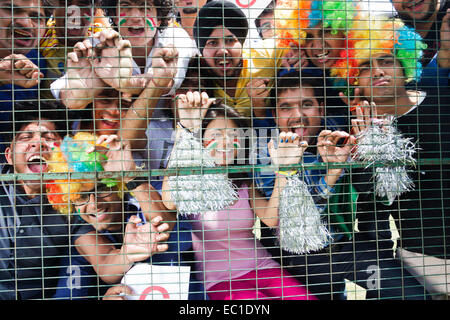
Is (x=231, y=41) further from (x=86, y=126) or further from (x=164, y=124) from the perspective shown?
(x=86, y=126)

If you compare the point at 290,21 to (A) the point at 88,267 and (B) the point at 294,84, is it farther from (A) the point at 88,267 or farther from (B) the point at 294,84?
(A) the point at 88,267

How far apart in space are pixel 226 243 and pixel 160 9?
5.69ft

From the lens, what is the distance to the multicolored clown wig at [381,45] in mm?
2826

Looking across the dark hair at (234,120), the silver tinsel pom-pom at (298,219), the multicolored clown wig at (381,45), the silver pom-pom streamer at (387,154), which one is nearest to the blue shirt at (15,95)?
the dark hair at (234,120)

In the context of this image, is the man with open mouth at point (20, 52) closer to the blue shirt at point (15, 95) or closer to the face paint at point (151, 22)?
the blue shirt at point (15, 95)

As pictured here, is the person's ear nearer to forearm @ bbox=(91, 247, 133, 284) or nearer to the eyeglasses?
the eyeglasses

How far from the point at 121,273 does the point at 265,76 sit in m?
1.74

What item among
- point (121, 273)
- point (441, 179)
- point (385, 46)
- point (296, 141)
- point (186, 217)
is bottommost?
point (121, 273)

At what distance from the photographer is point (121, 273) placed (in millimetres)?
2756

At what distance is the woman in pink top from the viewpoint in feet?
8.81

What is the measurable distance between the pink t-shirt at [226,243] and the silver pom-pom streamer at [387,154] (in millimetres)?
894

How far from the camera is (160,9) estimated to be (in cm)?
276

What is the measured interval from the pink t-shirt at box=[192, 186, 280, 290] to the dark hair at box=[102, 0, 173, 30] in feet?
4.29

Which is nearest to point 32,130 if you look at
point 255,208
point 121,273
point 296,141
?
point 121,273
